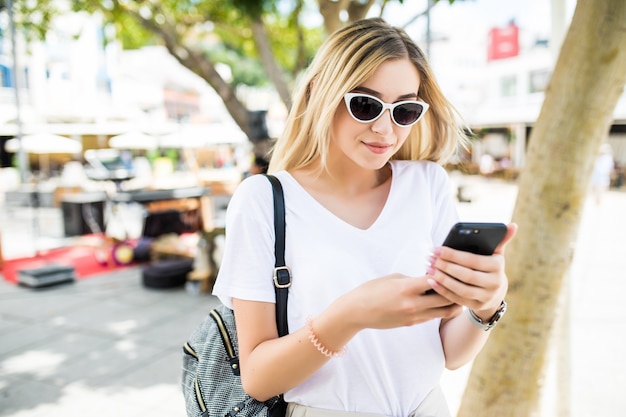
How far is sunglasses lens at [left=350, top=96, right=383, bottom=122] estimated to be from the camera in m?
1.33

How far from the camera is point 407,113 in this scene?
1.39 meters

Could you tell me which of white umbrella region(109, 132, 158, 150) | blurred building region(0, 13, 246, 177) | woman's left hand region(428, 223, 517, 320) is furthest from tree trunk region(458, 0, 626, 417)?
white umbrella region(109, 132, 158, 150)

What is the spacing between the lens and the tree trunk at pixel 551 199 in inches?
82.5

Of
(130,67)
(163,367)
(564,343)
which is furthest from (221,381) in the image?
(130,67)

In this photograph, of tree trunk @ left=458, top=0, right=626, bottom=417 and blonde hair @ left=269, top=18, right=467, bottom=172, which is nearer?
blonde hair @ left=269, top=18, right=467, bottom=172

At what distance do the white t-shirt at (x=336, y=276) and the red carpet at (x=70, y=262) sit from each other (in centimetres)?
790

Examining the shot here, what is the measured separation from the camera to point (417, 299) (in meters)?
1.01

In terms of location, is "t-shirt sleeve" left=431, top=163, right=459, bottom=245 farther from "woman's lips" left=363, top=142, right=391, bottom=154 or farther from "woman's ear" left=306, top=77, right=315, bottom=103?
"woman's ear" left=306, top=77, right=315, bottom=103

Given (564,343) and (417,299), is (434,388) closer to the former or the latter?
(417,299)

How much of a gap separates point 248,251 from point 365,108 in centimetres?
48

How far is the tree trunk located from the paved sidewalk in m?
0.53

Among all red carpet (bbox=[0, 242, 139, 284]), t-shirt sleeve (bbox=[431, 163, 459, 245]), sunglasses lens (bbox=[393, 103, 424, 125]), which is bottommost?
red carpet (bbox=[0, 242, 139, 284])

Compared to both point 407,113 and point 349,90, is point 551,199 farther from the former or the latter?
point 349,90

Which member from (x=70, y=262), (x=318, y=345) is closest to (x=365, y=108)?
(x=318, y=345)
